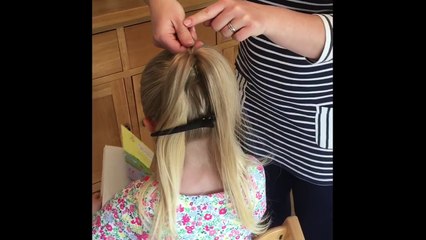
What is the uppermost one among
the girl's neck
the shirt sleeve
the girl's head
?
the shirt sleeve

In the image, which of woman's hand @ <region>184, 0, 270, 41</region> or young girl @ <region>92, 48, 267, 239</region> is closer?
woman's hand @ <region>184, 0, 270, 41</region>

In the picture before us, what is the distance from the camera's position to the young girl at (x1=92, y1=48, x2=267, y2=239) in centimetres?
74

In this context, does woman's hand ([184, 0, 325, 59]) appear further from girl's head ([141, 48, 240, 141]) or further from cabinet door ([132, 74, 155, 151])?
cabinet door ([132, 74, 155, 151])

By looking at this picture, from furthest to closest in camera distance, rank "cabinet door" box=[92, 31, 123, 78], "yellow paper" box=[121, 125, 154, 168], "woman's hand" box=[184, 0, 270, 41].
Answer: "cabinet door" box=[92, 31, 123, 78]
"yellow paper" box=[121, 125, 154, 168]
"woman's hand" box=[184, 0, 270, 41]

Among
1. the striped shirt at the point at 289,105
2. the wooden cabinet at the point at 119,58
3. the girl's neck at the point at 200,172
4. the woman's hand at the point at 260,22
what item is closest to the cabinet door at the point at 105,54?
the wooden cabinet at the point at 119,58

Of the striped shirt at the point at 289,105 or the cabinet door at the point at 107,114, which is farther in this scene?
the cabinet door at the point at 107,114

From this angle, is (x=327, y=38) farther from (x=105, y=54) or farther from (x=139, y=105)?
(x=139, y=105)

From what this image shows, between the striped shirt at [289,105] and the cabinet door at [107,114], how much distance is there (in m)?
0.75

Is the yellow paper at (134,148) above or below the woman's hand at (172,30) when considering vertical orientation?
below

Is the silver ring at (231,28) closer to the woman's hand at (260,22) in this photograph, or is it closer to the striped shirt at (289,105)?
the woman's hand at (260,22)

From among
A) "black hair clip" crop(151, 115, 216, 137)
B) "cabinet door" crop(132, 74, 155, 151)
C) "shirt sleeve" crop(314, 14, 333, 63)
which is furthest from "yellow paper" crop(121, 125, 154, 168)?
"shirt sleeve" crop(314, 14, 333, 63)

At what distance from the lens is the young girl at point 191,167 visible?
0.74 meters
